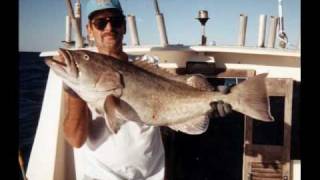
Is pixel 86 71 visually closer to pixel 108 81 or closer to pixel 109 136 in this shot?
pixel 108 81

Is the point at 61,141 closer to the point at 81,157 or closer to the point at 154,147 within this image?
the point at 81,157

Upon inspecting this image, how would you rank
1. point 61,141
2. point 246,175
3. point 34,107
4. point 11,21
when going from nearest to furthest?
point 11,21
point 61,141
point 246,175
point 34,107

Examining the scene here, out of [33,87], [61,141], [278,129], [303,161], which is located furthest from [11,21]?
[33,87]

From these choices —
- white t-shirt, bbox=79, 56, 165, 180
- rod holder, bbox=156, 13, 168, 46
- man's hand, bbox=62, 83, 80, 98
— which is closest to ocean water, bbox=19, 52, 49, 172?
rod holder, bbox=156, 13, 168, 46

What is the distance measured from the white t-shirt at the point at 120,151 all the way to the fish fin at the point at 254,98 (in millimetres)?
899

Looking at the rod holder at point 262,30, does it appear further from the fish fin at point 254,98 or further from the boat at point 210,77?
the fish fin at point 254,98

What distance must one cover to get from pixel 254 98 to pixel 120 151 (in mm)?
1270

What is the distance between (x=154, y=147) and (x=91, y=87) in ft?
3.25

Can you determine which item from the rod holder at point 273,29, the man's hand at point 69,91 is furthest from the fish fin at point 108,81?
the rod holder at point 273,29

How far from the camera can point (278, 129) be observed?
10.6 m

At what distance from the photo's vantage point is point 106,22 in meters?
3.08

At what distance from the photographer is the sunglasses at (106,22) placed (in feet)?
10.1

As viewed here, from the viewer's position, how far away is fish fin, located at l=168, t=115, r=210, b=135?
292 cm

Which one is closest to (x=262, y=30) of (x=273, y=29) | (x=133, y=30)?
(x=273, y=29)
